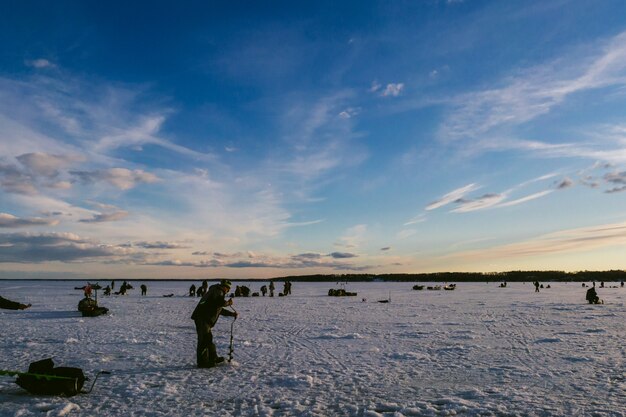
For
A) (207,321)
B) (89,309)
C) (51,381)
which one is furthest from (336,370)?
(89,309)

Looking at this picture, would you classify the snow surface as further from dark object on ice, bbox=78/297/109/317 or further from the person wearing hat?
dark object on ice, bbox=78/297/109/317

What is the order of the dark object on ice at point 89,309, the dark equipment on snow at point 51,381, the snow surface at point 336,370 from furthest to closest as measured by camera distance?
the dark object on ice at point 89,309, the dark equipment on snow at point 51,381, the snow surface at point 336,370

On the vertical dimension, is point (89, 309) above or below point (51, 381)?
below

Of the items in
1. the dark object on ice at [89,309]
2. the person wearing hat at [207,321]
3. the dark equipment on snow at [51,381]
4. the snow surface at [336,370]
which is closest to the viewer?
the snow surface at [336,370]

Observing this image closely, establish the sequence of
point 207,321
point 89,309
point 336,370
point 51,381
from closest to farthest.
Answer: point 51,381
point 336,370
point 207,321
point 89,309

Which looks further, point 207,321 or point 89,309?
point 89,309

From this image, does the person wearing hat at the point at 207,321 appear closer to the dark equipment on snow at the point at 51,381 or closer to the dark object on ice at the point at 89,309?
the dark equipment on snow at the point at 51,381

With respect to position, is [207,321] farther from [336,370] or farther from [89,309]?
[89,309]

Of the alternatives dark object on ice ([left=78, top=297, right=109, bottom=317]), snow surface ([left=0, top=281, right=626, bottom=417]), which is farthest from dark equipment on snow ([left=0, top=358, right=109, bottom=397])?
dark object on ice ([left=78, top=297, right=109, bottom=317])

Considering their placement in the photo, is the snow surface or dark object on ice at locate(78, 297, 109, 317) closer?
the snow surface

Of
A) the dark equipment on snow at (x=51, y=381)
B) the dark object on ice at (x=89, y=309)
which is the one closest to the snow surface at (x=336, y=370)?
the dark equipment on snow at (x=51, y=381)

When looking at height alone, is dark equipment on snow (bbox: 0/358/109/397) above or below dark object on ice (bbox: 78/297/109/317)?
above

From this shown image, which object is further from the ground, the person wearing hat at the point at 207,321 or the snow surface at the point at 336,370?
the person wearing hat at the point at 207,321

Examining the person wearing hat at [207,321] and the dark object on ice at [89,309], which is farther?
the dark object on ice at [89,309]
